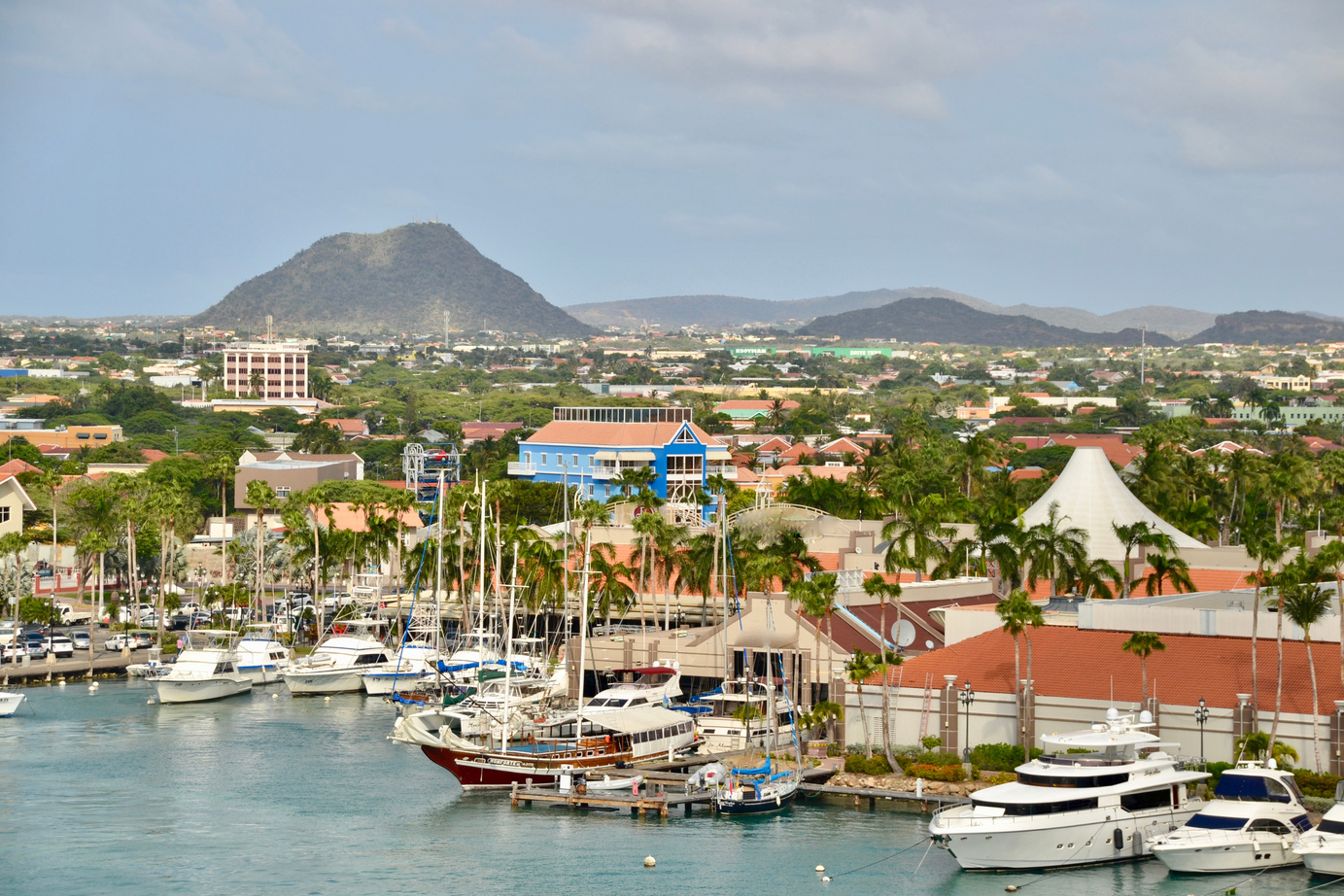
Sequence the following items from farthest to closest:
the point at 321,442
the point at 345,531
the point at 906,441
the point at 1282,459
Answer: the point at 321,442 → the point at 906,441 → the point at 345,531 → the point at 1282,459

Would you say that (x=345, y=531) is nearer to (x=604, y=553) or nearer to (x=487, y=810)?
(x=604, y=553)

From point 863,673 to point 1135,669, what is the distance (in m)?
8.02

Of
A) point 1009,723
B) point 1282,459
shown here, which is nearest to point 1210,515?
point 1282,459

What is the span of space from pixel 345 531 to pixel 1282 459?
52229mm

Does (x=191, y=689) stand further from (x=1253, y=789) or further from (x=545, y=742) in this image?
(x=1253, y=789)

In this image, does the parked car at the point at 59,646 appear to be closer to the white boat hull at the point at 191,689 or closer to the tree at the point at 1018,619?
the white boat hull at the point at 191,689

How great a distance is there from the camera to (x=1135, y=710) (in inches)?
1873

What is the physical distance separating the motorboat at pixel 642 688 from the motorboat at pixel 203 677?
62.9ft

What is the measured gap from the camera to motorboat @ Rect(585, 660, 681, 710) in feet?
184

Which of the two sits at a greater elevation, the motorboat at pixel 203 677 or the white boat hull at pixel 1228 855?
the white boat hull at pixel 1228 855

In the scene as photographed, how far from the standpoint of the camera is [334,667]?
246 feet

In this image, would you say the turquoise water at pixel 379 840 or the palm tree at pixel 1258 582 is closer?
the turquoise water at pixel 379 840

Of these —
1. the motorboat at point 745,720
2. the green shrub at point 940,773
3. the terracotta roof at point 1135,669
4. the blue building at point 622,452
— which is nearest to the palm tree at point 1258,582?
the terracotta roof at point 1135,669

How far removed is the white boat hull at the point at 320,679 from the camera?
7431cm
